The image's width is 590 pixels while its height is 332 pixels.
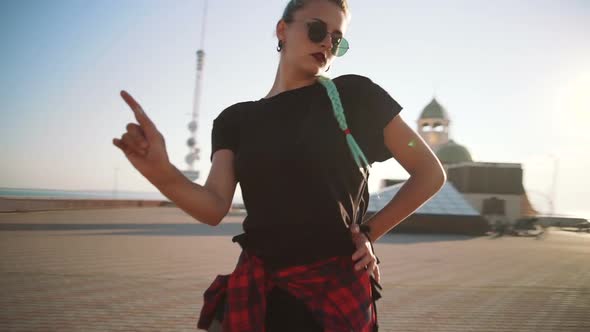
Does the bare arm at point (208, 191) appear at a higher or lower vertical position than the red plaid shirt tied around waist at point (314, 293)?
higher

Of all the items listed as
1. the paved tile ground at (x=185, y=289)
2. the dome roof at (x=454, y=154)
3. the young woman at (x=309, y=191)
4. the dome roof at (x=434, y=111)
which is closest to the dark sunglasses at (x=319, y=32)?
the young woman at (x=309, y=191)

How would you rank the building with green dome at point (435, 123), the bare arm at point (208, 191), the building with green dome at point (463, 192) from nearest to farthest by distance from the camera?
1. the bare arm at point (208, 191)
2. the building with green dome at point (463, 192)
3. the building with green dome at point (435, 123)

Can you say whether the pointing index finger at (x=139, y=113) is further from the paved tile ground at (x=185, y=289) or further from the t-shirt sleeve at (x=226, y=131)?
the paved tile ground at (x=185, y=289)

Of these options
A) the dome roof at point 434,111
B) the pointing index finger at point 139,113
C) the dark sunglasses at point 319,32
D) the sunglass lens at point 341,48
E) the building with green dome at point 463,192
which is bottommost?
the building with green dome at point 463,192

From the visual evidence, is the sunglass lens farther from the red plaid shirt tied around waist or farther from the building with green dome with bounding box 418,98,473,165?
the building with green dome with bounding box 418,98,473,165

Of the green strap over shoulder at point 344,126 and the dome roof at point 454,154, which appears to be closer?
the green strap over shoulder at point 344,126

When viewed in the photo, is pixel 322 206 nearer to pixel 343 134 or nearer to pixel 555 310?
pixel 343 134

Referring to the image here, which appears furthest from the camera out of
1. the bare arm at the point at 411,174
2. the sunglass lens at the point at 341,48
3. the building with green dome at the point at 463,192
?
the building with green dome at the point at 463,192

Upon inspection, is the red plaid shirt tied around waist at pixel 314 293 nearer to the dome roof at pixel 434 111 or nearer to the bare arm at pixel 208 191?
the bare arm at pixel 208 191

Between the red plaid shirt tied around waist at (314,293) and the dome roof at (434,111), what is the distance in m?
63.3

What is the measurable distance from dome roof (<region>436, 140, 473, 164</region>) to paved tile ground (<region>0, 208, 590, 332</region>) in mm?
42408

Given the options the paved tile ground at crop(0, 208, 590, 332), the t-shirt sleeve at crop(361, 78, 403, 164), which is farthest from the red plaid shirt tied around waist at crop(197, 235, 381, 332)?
the paved tile ground at crop(0, 208, 590, 332)

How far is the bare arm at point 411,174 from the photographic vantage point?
148 cm

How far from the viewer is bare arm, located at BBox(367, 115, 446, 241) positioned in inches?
58.3
